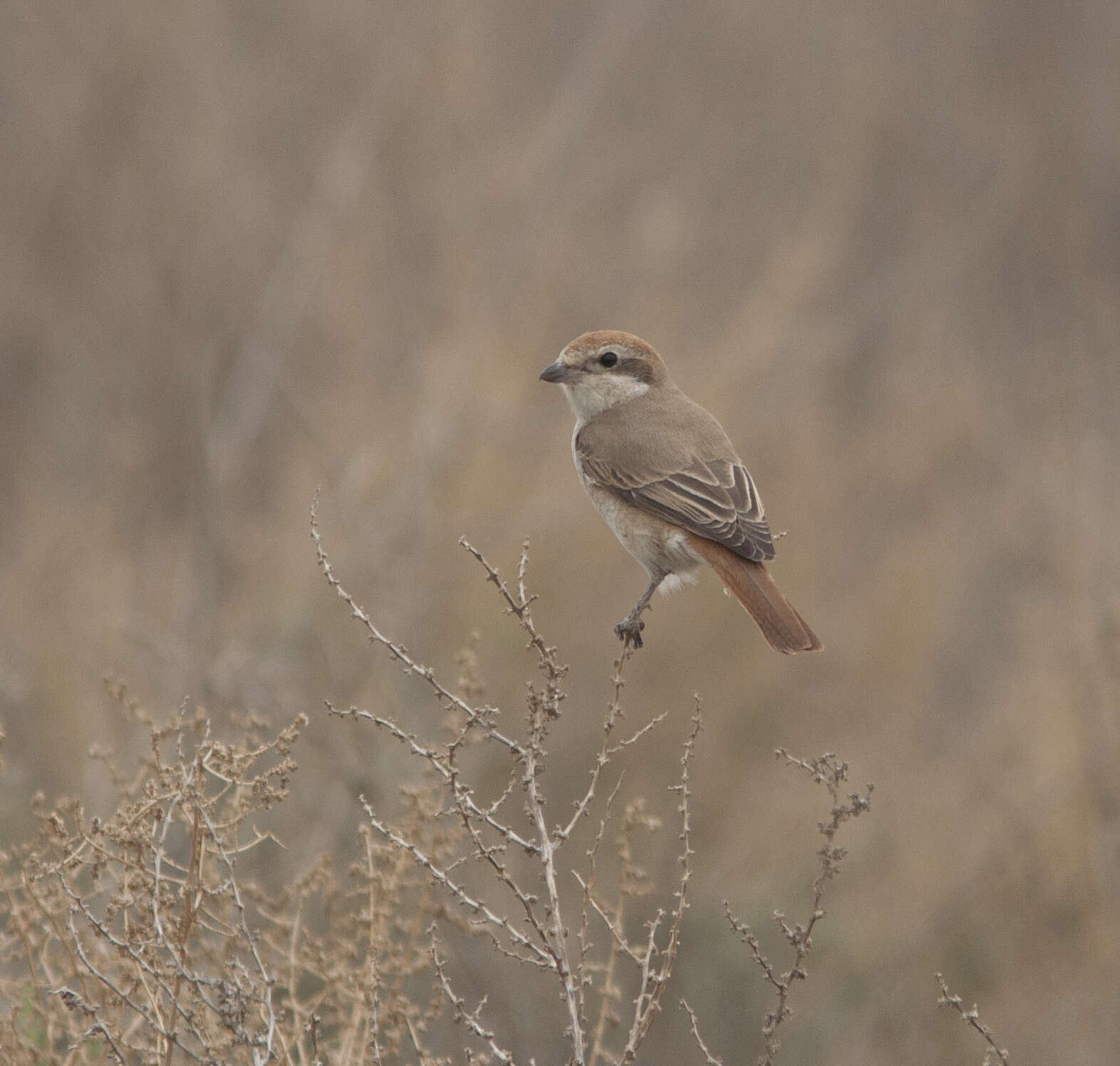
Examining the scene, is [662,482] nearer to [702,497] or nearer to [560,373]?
[702,497]

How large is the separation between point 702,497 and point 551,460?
4532mm

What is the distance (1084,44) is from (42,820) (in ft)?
53.2

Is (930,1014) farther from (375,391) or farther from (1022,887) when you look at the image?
(375,391)

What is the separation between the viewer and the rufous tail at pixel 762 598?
4.29 meters

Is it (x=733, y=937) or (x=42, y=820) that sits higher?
(x=733, y=937)

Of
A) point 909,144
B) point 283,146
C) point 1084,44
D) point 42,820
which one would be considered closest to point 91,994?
point 42,820

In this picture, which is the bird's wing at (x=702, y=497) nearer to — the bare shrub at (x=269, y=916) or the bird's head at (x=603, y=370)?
the bird's head at (x=603, y=370)

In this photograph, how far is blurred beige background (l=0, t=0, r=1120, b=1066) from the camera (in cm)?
751

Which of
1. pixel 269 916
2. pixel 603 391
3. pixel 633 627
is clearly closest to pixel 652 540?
A: pixel 633 627

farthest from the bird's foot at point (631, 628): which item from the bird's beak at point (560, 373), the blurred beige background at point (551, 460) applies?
the blurred beige background at point (551, 460)

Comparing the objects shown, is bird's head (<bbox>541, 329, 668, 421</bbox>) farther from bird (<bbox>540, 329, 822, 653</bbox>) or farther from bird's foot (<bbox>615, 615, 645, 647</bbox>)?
bird's foot (<bbox>615, 615, 645, 647</bbox>)

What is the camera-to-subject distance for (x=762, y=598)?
4.48m

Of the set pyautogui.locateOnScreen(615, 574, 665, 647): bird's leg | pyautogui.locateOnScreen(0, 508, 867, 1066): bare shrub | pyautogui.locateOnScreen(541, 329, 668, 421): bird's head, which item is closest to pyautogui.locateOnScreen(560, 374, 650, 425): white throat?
pyautogui.locateOnScreen(541, 329, 668, 421): bird's head

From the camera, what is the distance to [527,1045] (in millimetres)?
5836
